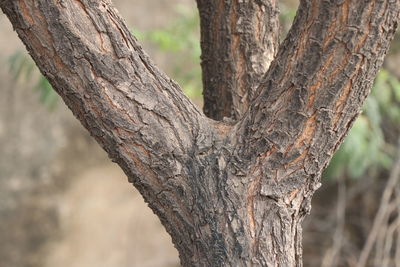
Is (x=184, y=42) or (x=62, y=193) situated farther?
(x=62, y=193)

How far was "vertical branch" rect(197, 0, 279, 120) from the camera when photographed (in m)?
1.60

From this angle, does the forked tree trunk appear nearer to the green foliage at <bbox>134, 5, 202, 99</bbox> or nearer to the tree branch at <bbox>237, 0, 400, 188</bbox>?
the tree branch at <bbox>237, 0, 400, 188</bbox>

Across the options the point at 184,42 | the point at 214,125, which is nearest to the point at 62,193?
the point at 184,42

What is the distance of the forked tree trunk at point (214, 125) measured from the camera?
1.24m

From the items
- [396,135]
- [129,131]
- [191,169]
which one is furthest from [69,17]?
[396,135]

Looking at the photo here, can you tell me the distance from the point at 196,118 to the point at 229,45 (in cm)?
30

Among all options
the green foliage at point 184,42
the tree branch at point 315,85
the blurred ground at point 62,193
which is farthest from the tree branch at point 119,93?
the blurred ground at point 62,193

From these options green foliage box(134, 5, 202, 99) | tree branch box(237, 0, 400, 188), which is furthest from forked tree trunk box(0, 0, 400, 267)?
green foliage box(134, 5, 202, 99)

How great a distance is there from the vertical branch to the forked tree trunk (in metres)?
0.27

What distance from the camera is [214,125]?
141cm

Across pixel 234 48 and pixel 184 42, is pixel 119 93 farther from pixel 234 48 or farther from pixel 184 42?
pixel 184 42

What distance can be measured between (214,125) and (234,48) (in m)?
0.29

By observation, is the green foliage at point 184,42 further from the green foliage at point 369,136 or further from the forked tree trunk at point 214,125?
the forked tree trunk at point 214,125

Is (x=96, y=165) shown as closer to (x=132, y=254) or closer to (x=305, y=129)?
(x=132, y=254)
